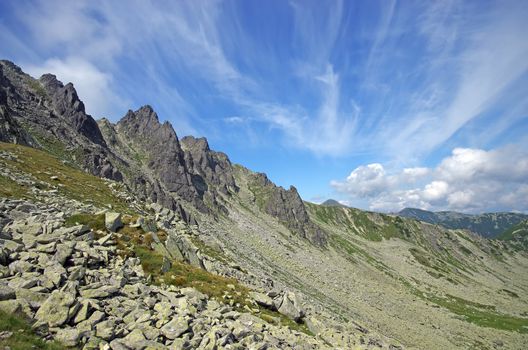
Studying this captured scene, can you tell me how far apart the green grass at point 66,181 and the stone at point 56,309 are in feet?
84.0

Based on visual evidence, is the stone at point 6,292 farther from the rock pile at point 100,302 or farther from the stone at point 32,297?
the stone at point 32,297

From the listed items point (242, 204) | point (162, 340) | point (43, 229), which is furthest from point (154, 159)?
point (162, 340)

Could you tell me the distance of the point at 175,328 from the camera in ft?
52.1

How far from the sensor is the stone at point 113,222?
27825 millimetres

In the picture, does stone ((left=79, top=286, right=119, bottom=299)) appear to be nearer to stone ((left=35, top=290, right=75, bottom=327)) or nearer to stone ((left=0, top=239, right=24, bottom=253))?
stone ((left=35, top=290, right=75, bottom=327))

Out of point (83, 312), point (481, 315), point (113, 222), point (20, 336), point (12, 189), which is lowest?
point (481, 315)

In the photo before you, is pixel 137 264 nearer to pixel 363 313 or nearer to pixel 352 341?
pixel 352 341

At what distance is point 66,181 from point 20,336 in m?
40.0

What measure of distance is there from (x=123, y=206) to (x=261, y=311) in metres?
30.5

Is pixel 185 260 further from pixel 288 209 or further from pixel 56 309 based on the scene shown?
pixel 288 209

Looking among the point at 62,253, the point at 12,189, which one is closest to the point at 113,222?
the point at 62,253

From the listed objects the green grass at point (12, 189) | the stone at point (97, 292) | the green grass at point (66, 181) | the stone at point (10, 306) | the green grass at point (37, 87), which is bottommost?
the stone at point (10, 306)

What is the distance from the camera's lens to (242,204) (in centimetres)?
16188

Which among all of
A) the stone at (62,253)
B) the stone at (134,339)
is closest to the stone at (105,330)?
the stone at (134,339)
